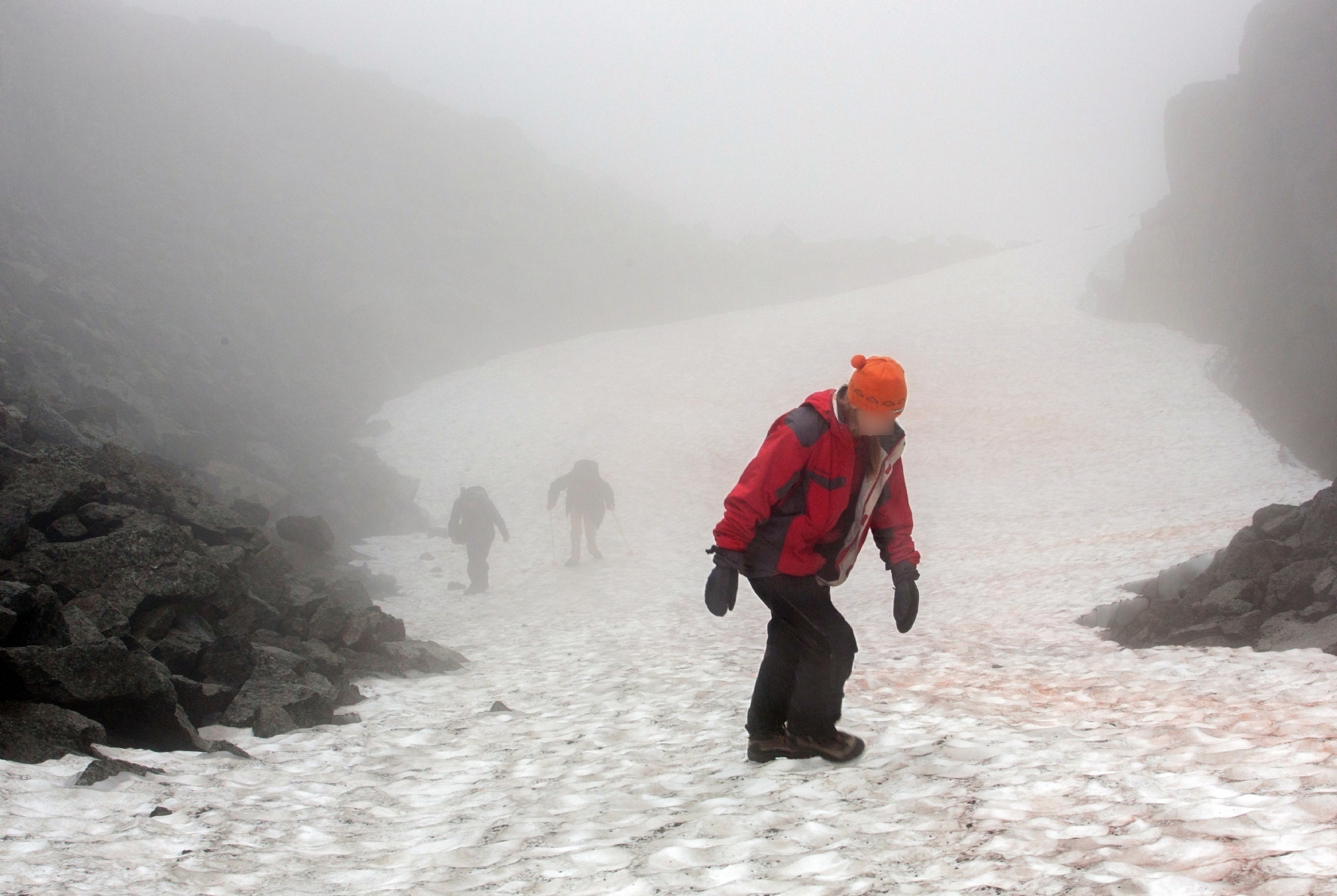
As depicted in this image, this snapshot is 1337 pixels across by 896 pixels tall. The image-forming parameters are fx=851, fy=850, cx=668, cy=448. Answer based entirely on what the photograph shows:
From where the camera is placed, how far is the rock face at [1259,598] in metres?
7.42

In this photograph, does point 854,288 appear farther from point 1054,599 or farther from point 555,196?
point 1054,599

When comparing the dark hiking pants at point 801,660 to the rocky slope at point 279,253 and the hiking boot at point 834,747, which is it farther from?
the rocky slope at point 279,253

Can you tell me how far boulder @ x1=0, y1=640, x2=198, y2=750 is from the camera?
4.98 meters

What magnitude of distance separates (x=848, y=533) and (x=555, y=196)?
5075 cm

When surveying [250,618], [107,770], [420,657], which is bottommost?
[420,657]

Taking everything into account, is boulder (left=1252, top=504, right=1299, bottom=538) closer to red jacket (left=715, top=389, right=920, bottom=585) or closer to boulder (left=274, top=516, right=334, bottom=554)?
red jacket (left=715, top=389, right=920, bottom=585)

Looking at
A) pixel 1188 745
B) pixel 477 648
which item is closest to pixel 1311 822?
pixel 1188 745

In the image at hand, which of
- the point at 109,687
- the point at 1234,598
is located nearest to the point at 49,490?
the point at 109,687

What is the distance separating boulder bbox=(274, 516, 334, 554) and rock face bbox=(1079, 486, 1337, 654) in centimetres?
1011

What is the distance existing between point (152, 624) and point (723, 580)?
197 inches

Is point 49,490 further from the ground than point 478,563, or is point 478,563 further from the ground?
point 49,490

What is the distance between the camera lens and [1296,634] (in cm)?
718

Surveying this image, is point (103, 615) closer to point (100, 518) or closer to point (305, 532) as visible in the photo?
point (100, 518)

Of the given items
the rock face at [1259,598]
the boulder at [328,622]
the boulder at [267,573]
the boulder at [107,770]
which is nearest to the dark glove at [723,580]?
the boulder at [107,770]
